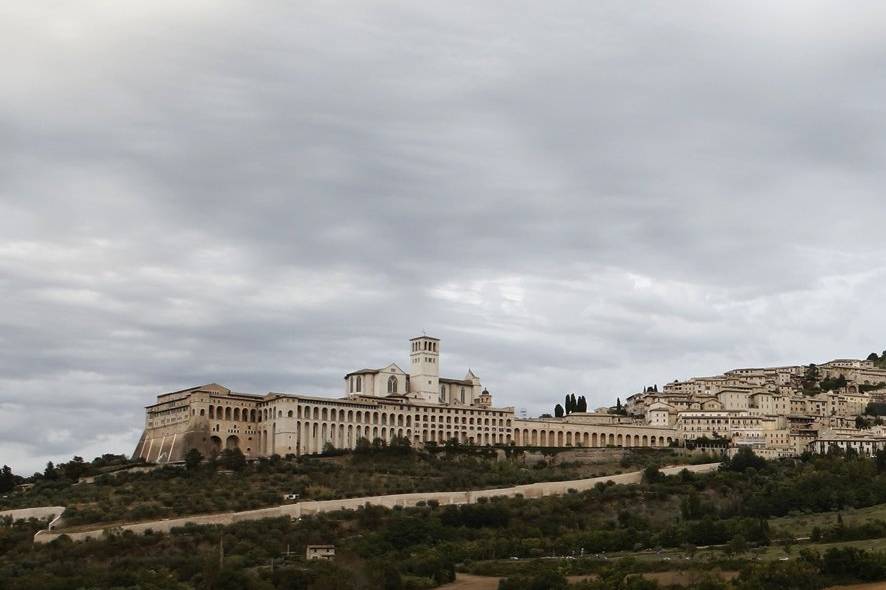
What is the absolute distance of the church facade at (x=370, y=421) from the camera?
3420 inches

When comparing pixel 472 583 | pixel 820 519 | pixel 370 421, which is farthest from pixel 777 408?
pixel 472 583

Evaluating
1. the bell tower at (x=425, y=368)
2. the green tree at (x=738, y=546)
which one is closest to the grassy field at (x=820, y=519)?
the green tree at (x=738, y=546)

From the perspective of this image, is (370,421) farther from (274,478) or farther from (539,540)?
(539,540)

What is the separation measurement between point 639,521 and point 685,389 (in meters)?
47.0

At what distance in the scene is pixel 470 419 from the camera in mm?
94250

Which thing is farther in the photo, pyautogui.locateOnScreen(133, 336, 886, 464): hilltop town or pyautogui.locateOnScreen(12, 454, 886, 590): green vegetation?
pyautogui.locateOnScreen(133, 336, 886, 464): hilltop town

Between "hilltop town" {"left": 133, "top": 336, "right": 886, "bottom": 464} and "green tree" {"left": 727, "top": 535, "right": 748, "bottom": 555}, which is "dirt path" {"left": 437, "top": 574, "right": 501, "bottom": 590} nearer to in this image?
"green tree" {"left": 727, "top": 535, "right": 748, "bottom": 555}

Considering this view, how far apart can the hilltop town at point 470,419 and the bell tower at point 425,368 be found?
9 cm

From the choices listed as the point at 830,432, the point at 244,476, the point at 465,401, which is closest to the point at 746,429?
the point at 830,432

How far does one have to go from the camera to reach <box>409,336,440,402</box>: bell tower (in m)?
96.8

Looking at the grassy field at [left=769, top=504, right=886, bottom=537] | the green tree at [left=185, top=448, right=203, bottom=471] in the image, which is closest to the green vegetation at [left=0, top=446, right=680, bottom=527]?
the green tree at [left=185, top=448, right=203, bottom=471]

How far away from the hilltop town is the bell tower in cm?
9

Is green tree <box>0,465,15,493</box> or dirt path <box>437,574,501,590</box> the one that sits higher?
green tree <box>0,465,15,493</box>

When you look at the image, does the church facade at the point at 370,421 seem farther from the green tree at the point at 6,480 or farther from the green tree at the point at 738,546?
the green tree at the point at 738,546
